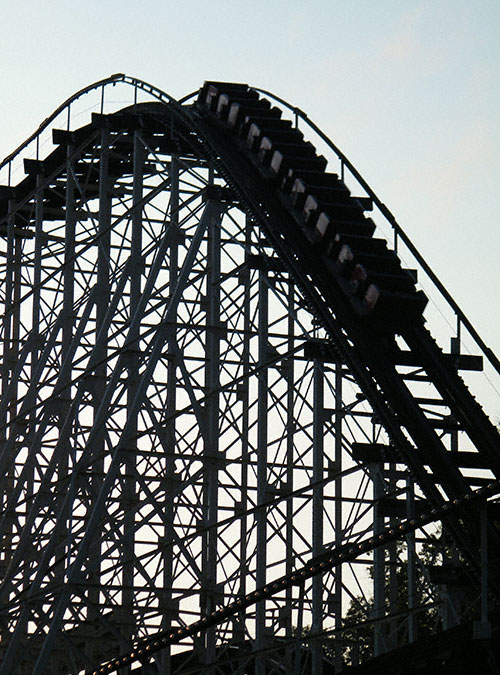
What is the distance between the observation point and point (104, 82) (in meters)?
24.5

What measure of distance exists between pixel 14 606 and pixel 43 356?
5.02m

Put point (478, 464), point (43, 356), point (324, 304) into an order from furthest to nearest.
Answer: point (43, 356)
point (324, 304)
point (478, 464)

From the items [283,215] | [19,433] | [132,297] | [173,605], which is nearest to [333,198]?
[283,215]

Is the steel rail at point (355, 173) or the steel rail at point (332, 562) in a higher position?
the steel rail at point (355, 173)

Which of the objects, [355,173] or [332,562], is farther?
[355,173]

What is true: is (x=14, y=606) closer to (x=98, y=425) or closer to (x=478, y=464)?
(x=98, y=425)

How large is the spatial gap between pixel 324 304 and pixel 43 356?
22.4ft

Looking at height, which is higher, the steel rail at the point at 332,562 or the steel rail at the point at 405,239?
the steel rail at the point at 405,239

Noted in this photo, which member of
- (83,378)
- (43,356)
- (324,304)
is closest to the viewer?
(324,304)

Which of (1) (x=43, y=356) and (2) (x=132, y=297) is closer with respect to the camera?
(2) (x=132, y=297)

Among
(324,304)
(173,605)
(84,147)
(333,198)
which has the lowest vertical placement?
(173,605)

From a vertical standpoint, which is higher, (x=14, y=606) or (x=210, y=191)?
(x=210, y=191)

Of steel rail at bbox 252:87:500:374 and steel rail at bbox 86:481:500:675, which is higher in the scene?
steel rail at bbox 252:87:500:374

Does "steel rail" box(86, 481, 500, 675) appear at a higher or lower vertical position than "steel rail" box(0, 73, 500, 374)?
lower
